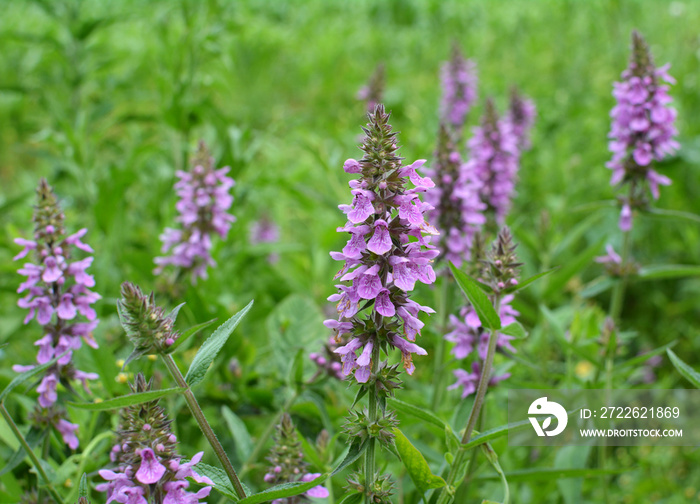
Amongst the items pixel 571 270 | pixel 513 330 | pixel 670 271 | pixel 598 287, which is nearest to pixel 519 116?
pixel 571 270

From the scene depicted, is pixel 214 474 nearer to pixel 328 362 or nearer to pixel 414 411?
pixel 414 411

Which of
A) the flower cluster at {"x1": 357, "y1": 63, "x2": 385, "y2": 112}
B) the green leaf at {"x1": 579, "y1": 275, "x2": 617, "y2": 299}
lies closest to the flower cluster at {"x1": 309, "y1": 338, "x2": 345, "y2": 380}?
the green leaf at {"x1": 579, "y1": 275, "x2": 617, "y2": 299}

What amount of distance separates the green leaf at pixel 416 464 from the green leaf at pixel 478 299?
360mm

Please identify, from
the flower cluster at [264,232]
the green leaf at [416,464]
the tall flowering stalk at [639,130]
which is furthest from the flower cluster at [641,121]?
the flower cluster at [264,232]

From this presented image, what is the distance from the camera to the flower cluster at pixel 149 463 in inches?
55.0

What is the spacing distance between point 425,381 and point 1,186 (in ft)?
17.4

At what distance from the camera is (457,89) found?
16.2ft

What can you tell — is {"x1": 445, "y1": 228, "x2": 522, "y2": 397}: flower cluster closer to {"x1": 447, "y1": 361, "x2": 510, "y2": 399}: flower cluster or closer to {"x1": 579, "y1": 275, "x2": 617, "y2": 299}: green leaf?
{"x1": 447, "y1": 361, "x2": 510, "y2": 399}: flower cluster

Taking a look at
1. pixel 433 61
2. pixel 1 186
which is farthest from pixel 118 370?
pixel 433 61

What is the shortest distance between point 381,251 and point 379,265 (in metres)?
0.08

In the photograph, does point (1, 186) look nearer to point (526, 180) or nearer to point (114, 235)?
point (114, 235)

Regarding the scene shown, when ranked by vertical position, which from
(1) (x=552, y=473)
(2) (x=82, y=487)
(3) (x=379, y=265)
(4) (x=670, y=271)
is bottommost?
(1) (x=552, y=473)

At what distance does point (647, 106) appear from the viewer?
291 cm

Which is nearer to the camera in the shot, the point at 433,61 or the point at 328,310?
the point at 328,310
